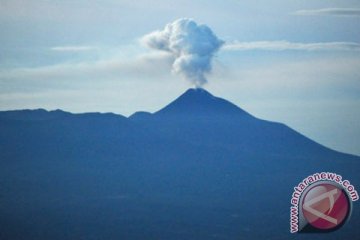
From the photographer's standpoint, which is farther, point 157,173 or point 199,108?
point 199,108

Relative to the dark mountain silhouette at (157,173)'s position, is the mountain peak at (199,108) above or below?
above

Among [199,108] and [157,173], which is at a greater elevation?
[199,108]

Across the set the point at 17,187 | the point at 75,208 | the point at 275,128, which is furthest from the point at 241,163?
the point at 17,187

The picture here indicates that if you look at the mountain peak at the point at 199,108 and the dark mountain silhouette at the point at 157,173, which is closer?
the dark mountain silhouette at the point at 157,173

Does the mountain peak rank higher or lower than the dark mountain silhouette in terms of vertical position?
higher

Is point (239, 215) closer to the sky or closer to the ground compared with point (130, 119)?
closer to the ground

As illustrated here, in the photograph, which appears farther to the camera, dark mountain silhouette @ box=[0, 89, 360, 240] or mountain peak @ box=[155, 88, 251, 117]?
mountain peak @ box=[155, 88, 251, 117]

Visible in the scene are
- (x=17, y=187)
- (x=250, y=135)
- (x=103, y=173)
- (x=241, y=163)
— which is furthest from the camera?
(x=250, y=135)

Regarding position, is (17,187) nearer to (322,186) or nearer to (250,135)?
(322,186)
